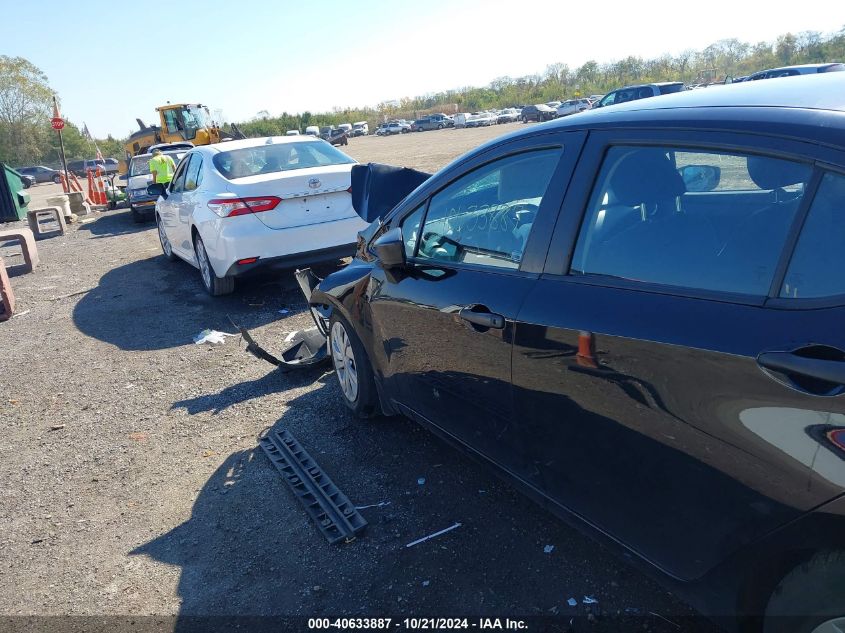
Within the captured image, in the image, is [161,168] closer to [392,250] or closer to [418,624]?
[392,250]

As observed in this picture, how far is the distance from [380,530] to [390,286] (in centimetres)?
130

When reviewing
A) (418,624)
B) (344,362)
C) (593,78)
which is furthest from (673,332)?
(593,78)

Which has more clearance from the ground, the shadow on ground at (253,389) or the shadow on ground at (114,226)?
the shadow on ground at (114,226)

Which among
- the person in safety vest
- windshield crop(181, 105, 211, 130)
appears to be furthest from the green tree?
the person in safety vest

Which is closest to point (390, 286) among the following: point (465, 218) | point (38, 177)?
point (465, 218)

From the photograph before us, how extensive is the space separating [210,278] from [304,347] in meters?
2.82

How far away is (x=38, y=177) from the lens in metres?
53.9

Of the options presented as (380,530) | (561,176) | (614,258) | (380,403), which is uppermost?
(561,176)

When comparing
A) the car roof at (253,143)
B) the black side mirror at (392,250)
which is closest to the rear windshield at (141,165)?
the car roof at (253,143)

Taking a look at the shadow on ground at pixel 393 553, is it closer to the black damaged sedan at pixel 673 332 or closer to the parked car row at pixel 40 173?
the black damaged sedan at pixel 673 332

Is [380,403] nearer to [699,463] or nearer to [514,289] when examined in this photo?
[514,289]

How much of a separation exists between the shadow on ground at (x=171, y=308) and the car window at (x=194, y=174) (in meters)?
1.38

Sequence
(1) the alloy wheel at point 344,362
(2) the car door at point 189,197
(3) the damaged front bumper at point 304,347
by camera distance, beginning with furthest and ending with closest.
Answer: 1. (2) the car door at point 189,197
2. (3) the damaged front bumper at point 304,347
3. (1) the alloy wheel at point 344,362

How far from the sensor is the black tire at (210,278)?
7730 millimetres
